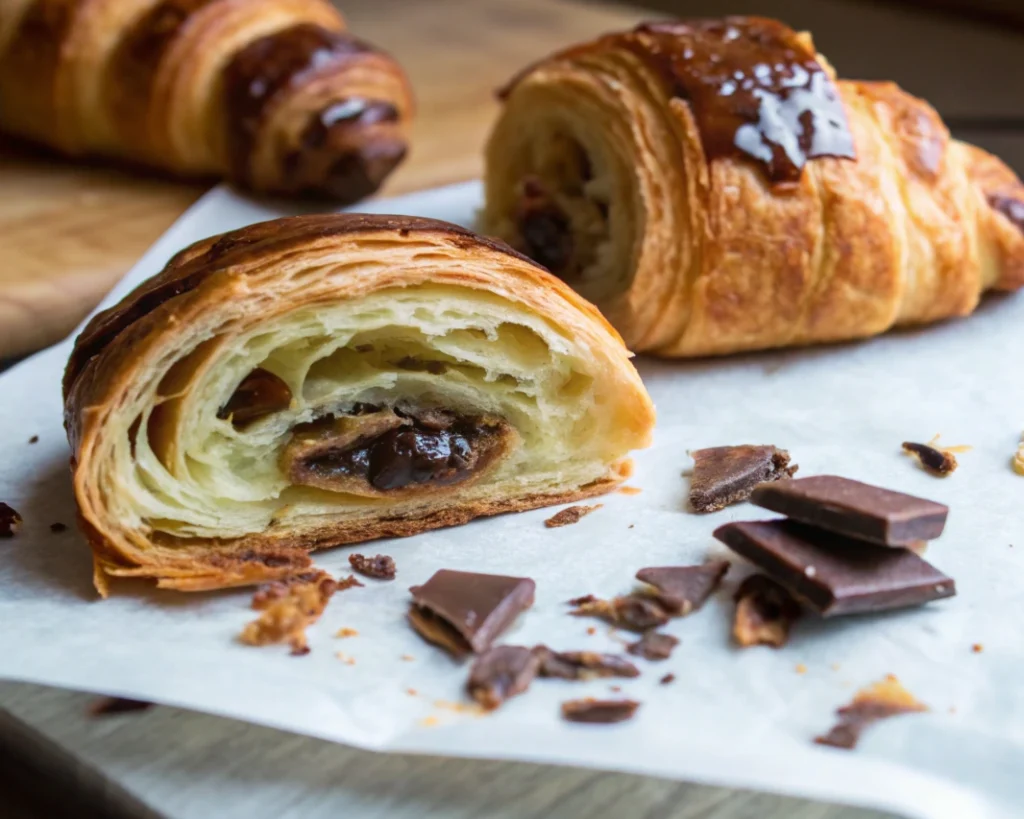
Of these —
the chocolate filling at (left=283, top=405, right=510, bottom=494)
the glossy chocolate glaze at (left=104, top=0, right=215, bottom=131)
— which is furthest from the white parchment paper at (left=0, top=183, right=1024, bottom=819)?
the glossy chocolate glaze at (left=104, top=0, right=215, bottom=131)

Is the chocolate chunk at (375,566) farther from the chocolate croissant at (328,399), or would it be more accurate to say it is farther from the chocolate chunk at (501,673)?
the chocolate chunk at (501,673)

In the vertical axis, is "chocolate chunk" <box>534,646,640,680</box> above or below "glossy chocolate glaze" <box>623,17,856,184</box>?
below

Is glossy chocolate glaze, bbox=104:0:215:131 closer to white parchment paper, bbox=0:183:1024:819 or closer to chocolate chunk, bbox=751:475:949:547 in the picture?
white parchment paper, bbox=0:183:1024:819

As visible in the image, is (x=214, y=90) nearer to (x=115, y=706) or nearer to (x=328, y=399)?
(x=328, y=399)

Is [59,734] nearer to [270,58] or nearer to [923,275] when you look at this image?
[923,275]

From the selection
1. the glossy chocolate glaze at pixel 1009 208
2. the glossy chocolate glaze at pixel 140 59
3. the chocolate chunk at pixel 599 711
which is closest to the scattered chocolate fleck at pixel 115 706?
the chocolate chunk at pixel 599 711

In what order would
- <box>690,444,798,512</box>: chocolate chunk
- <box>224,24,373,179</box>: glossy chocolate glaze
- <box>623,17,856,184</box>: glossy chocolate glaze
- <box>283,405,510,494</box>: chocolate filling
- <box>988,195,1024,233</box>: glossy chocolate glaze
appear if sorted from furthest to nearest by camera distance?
<box>224,24,373,179</box>: glossy chocolate glaze < <box>988,195,1024,233</box>: glossy chocolate glaze < <box>623,17,856,184</box>: glossy chocolate glaze < <box>690,444,798,512</box>: chocolate chunk < <box>283,405,510,494</box>: chocolate filling

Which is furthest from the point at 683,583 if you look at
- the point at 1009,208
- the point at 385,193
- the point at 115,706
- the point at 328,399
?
the point at 385,193
